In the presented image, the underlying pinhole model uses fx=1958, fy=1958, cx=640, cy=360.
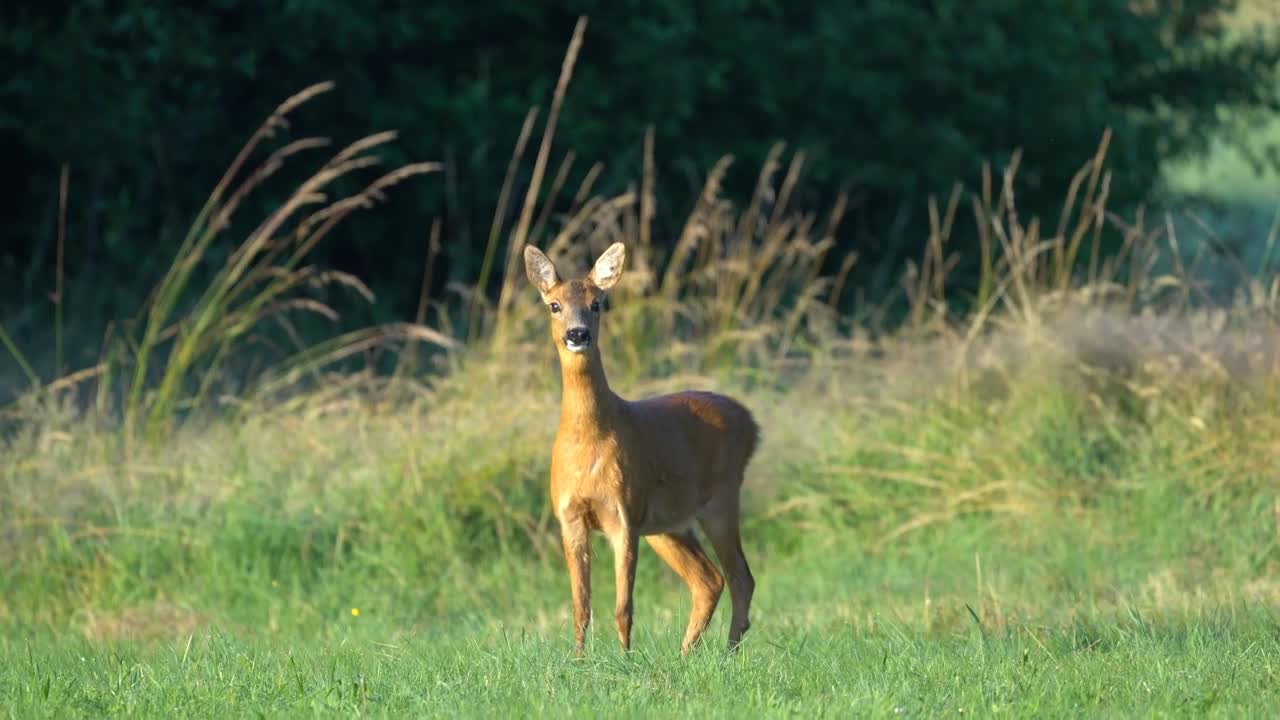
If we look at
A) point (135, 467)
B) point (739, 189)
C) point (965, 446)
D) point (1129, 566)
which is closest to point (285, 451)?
point (135, 467)

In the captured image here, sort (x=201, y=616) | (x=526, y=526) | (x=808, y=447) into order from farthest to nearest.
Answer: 1. (x=808, y=447)
2. (x=526, y=526)
3. (x=201, y=616)

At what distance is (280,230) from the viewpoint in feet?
52.8

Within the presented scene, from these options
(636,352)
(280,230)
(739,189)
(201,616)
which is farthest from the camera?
(739,189)

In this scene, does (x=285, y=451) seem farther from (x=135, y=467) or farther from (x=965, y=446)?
(x=965, y=446)

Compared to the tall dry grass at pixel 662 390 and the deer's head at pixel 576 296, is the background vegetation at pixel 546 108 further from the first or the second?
the deer's head at pixel 576 296

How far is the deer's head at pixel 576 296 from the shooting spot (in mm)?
6375

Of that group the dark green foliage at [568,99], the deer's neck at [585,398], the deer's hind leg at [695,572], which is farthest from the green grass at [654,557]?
the dark green foliage at [568,99]

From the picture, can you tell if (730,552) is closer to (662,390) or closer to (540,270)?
(540,270)

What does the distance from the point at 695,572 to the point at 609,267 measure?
48.3 inches

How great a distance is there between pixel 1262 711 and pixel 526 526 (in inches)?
188

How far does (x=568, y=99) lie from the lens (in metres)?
15.4

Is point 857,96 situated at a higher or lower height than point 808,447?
higher

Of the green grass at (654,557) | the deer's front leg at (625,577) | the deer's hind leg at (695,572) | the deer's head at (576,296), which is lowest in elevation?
the green grass at (654,557)

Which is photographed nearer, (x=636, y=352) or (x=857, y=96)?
(x=636, y=352)
